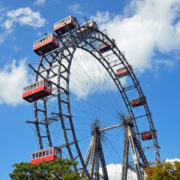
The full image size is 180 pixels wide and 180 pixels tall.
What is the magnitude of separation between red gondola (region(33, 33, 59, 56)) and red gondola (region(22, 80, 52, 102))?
6381 millimetres

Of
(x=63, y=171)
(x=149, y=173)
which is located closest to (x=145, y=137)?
(x=149, y=173)

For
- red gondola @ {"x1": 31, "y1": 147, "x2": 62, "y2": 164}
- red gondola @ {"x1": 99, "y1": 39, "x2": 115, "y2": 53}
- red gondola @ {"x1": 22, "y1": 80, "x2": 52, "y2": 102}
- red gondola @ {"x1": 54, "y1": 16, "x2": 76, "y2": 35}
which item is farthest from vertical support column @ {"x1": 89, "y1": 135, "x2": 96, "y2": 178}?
red gondola @ {"x1": 99, "y1": 39, "x2": 115, "y2": 53}

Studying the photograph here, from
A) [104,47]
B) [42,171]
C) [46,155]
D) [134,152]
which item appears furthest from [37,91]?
[104,47]

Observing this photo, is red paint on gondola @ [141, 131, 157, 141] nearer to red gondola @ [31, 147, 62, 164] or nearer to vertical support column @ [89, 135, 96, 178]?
vertical support column @ [89, 135, 96, 178]

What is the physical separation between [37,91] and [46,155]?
8.37 m

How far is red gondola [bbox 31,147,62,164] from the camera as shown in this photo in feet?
99.9

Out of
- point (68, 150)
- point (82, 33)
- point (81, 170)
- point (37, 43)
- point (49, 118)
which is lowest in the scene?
point (81, 170)

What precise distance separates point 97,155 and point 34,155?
11241 mm

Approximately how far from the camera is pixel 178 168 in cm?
2798

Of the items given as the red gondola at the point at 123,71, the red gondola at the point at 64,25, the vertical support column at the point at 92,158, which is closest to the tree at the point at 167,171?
the vertical support column at the point at 92,158

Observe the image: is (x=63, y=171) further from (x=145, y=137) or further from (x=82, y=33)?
(x=145, y=137)

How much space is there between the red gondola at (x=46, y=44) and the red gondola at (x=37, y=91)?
20.9 ft

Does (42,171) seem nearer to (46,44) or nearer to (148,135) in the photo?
(46,44)

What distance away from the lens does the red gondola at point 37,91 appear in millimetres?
33947
